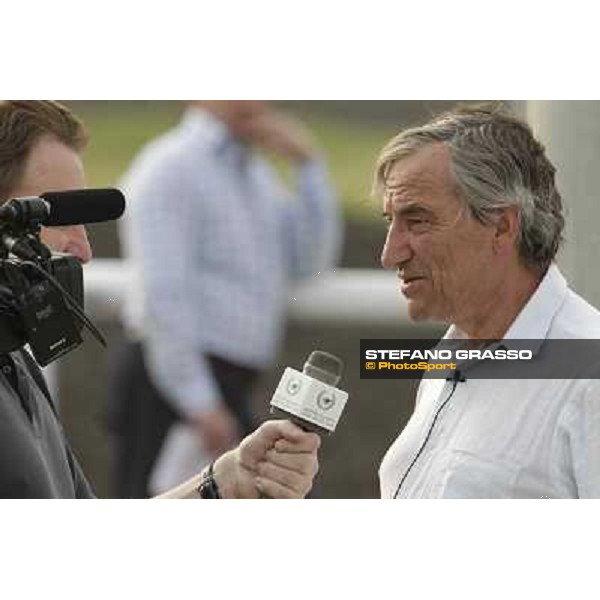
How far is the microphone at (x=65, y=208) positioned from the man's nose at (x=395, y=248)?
66 cm

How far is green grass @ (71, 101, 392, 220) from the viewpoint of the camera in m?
2.79

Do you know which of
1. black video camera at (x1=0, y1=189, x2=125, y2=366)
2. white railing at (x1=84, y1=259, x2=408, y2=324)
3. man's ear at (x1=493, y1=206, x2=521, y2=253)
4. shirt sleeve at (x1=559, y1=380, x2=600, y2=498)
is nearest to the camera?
black video camera at (x1=0, y1=189, x2=125, y2=366)

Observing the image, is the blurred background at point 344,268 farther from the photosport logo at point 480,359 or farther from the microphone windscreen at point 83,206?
the microphone windscreen at point 83,206

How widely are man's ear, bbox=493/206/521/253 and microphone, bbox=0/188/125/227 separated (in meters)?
0.69

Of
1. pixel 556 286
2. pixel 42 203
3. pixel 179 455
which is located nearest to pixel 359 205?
pixel 556 286

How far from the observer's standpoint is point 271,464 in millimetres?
2584

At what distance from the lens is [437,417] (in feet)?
8.81

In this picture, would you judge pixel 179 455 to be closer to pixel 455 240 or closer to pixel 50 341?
pixel 455 240

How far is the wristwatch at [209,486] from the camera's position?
265cm

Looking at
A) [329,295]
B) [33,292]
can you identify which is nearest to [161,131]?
[329,295]

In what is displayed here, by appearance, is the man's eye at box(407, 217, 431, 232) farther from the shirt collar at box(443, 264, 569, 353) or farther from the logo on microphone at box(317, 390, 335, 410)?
the logo on microphone at box(317, 390, 335, 410)

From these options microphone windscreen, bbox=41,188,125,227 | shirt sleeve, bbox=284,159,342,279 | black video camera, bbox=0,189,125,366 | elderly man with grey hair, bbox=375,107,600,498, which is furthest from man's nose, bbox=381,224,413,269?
black video camera, bbox=0,189,125,366

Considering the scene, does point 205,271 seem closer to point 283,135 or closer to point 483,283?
point 283,135
